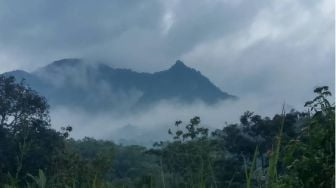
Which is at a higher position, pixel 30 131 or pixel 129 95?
pixel 129 95

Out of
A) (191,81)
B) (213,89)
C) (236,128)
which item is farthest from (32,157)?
(191,81)

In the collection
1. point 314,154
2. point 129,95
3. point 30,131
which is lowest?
point 314,154

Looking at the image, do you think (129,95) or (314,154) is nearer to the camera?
(314,154)

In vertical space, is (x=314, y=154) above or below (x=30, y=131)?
below

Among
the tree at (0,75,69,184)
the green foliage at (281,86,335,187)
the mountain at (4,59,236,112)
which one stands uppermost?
the mountain at (4,59,236,112)

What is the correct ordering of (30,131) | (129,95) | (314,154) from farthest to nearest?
(129,95)
(30,131)
(314,154)

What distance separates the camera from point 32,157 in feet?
87.6

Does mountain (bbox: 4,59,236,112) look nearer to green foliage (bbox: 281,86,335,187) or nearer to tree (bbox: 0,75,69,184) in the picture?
tree (bbox: 0,75,69,184)

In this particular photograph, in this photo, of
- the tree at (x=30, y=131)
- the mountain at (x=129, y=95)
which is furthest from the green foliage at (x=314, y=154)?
the mountain at (x=129, y=95)

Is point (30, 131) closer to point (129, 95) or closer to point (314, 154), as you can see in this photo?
point (314, 154)

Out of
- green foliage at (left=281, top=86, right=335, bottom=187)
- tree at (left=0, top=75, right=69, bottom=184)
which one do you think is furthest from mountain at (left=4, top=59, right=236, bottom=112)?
green foliage at (left=281, top=86, right=335, bottom=187)

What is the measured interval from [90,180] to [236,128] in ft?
86.7

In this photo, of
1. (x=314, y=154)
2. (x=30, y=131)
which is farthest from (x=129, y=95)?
(x=314, y=154)

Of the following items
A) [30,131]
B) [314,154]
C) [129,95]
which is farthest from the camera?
[129,95]
